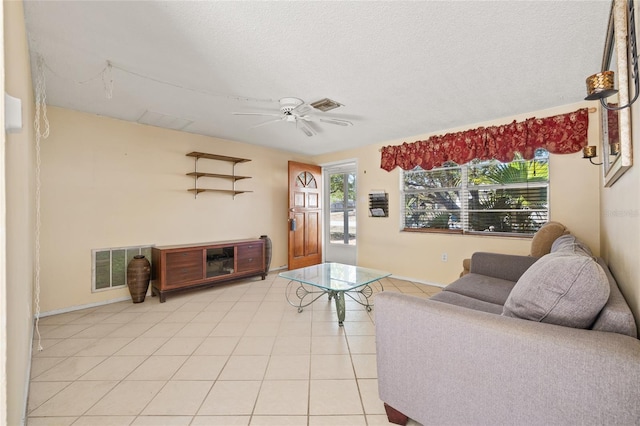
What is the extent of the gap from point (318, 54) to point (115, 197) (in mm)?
3047

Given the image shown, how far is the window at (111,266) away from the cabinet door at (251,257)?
51.7 inches

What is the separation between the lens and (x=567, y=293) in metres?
1.07

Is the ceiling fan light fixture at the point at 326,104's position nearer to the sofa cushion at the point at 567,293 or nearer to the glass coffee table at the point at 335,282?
the glass coffee table at the point at 335,282

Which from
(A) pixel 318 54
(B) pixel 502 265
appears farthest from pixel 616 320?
(A) pixel 318 54

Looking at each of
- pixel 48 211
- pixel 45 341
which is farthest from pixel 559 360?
pixel 48 211

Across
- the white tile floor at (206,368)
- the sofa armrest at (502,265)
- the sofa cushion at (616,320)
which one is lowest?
the white tile floor at (206,368)

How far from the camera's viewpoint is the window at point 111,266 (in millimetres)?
3256

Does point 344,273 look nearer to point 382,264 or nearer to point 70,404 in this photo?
point 382,264

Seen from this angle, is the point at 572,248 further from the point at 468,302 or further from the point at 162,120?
the point at 162,120

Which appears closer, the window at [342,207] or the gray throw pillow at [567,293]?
the gray throw pillow at [567,293]

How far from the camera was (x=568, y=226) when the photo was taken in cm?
301

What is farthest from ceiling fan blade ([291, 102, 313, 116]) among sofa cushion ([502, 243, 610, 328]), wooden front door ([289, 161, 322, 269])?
sofa cushion ([502, 243, 610, 328])

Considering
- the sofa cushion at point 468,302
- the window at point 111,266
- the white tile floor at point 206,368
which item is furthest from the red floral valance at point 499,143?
the window at point 111,266

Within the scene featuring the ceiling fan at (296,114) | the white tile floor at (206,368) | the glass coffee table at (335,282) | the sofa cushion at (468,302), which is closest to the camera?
the white tile floor at (206,368)
